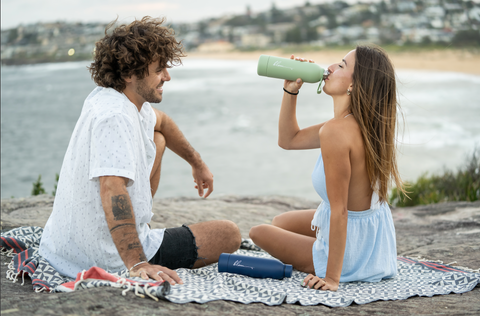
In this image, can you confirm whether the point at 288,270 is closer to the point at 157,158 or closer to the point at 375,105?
the point at 375,105

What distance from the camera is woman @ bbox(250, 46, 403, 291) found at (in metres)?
2.39

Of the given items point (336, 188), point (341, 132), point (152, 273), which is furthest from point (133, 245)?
point (341, 132)

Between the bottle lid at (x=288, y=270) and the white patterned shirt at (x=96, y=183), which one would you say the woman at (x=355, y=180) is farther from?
the white patterned shirt at (x=96, y=183)

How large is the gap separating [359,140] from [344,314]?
0.94 m

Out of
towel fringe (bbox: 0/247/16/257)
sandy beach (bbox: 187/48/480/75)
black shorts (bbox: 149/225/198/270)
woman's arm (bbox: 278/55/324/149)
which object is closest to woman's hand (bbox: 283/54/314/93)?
woman's arm (bbox: 278/55/324/149)

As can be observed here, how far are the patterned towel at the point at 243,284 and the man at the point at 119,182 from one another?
0.32 feet

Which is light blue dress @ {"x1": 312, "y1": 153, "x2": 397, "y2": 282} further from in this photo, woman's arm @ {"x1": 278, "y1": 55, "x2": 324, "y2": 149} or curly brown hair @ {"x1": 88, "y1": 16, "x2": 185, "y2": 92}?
curly brown hair @ {"x1": 88, "y1": 16, "x2": 185, "y2": 92}

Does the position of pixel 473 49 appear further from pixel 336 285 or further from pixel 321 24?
pixel 336 285

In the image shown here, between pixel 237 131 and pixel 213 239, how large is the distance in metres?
17.3

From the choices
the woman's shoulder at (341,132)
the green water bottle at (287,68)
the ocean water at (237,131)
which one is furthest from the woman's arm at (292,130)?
the ocean water at (237,131)

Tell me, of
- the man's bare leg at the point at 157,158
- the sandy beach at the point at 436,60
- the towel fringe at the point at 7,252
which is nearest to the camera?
the towel fringe at the point at 7,252

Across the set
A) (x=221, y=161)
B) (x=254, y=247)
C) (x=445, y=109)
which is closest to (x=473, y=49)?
(x=445, y=109)

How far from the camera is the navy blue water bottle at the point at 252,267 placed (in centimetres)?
259

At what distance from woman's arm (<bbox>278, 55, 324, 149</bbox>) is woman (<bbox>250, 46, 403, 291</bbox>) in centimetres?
43
